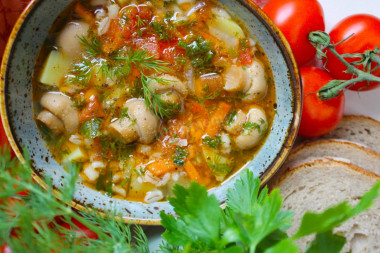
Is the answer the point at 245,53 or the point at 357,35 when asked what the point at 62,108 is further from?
the point at 357,35

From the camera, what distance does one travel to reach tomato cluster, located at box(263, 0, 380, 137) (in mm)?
2857

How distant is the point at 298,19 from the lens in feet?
9.48

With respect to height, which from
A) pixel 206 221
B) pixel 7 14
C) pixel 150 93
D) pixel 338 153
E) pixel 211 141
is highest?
pixel 7 14

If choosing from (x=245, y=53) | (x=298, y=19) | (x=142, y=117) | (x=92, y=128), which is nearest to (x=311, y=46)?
(x=298, y=19)

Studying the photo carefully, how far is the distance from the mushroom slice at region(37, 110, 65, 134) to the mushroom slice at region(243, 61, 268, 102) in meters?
1.34

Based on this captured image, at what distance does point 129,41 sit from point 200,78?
0.57m

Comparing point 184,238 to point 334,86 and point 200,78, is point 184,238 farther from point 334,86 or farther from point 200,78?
point 334,86

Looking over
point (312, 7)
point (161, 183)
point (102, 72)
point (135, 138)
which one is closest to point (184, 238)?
point (161, 183)

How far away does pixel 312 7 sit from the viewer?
2914 mm

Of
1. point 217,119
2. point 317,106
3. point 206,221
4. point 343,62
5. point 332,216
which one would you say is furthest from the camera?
point 317,106

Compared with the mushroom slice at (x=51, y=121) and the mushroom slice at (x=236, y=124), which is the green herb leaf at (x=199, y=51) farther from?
the mushroom slice at (x=51, y=121)

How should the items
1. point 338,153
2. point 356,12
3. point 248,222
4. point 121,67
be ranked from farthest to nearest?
point 356,12, point 338,153, point 121,67, point 248,222

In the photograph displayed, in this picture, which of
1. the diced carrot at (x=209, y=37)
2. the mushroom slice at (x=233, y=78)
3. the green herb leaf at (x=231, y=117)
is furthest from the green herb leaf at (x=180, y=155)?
the diced carrot at (x=209, y=37)

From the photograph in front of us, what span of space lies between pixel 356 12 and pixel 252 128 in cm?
144
